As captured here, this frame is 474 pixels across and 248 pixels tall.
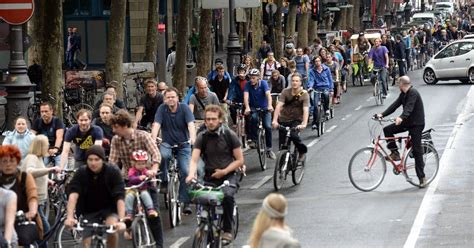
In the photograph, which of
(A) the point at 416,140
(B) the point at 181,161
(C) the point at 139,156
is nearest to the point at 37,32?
(A) the point at 416,140

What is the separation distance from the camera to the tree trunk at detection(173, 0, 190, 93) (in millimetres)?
34531

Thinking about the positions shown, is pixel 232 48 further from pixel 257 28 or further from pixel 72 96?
pixel 257 28

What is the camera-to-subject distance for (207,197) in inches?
519

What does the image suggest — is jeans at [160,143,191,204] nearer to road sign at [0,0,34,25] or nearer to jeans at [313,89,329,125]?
road sign at [0,0,34,25]

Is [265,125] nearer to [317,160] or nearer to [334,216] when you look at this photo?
[317,160]

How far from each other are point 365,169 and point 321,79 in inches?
396

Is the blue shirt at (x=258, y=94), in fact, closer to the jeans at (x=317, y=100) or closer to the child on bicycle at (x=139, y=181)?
the jeans at (x=317, y=100)

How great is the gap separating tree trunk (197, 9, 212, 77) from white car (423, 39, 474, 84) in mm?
9651

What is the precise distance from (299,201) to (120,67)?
13.4 meters

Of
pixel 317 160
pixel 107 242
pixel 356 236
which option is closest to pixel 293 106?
pixel 317 160

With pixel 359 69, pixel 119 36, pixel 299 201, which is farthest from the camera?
pixel 359 69

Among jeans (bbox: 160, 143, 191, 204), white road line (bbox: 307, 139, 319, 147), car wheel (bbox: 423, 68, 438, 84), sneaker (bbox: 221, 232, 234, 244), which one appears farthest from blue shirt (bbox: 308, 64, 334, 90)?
sneaker (bbox: 221, 232, 234, 244)

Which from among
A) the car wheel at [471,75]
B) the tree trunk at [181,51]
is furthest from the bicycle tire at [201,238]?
the car wheel at [471,75]

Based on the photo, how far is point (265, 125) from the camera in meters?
23.0
